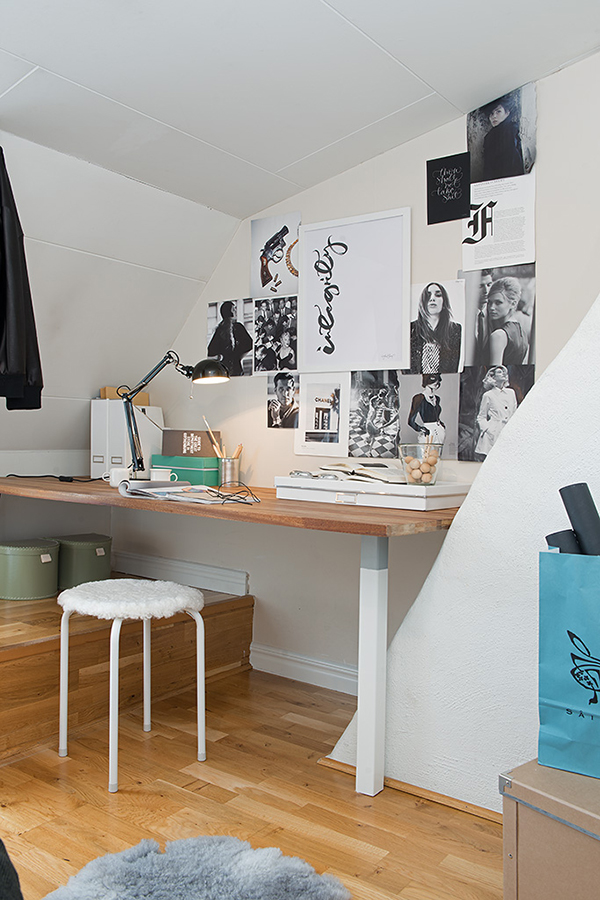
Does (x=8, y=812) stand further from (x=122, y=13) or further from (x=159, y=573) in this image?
(x=122, y=13)

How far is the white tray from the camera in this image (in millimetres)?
2016

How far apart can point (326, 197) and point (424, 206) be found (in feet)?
1.41

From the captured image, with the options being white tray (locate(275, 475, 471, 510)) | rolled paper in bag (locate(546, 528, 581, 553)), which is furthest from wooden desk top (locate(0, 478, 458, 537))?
rolled paper in bag (locate(546, 528, 581, 553))

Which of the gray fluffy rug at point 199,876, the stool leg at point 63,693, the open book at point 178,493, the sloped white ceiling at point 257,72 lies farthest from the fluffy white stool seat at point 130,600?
the sloped white ceiling at point 257,72

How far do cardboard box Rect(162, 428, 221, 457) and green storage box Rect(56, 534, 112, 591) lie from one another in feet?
1.80

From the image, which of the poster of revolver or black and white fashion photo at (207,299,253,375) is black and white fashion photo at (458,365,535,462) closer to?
the poster of revolver

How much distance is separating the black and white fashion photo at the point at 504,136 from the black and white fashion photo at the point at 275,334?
846 mm

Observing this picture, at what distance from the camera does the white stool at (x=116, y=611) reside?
6.38 ft

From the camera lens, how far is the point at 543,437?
1737 millimetres

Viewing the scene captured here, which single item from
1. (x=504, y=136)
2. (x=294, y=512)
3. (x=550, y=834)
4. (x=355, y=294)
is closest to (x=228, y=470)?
(x=355, y=294)

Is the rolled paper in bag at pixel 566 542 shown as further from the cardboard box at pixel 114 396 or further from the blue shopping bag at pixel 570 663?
the cardboard box at pixel 114 396

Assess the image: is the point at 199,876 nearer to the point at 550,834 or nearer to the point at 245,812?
the point at 245,812

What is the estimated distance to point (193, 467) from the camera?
2791mm

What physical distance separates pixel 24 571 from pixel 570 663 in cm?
217
